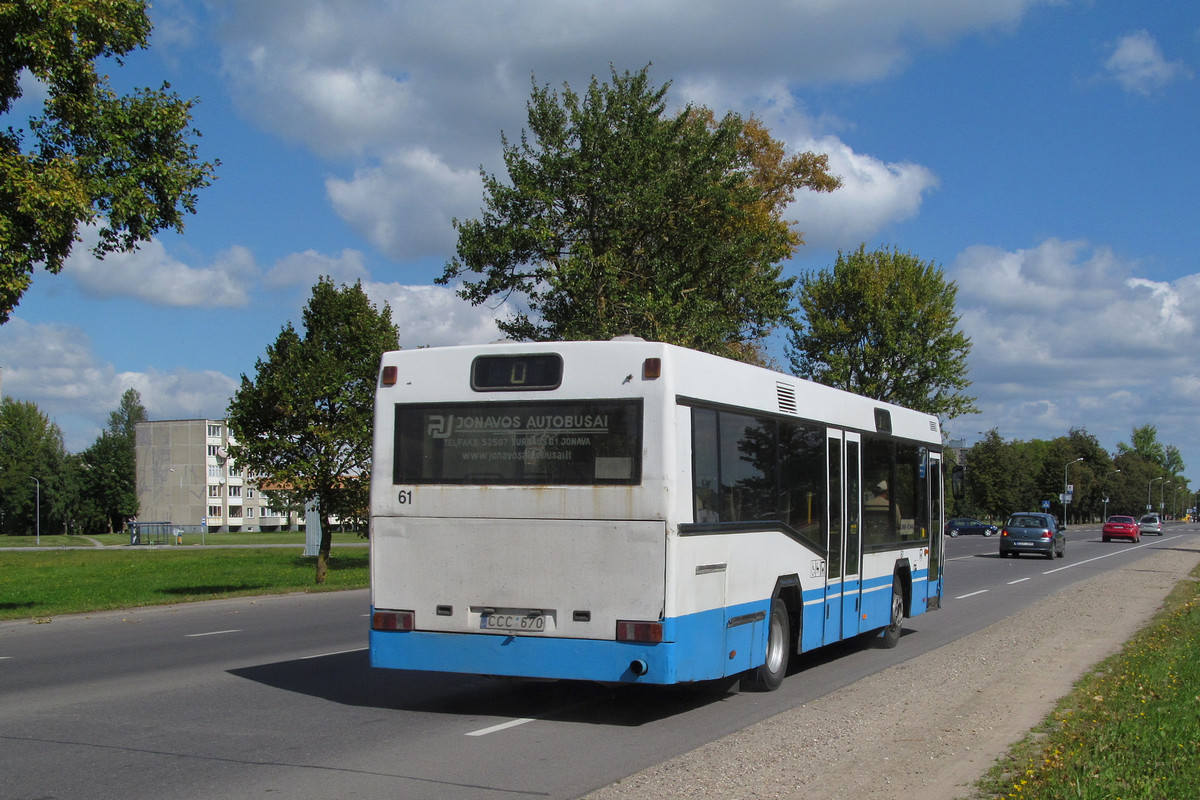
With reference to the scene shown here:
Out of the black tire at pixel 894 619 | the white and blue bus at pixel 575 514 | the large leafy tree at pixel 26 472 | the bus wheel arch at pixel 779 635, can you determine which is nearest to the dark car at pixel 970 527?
the black tire at pixel 894 619

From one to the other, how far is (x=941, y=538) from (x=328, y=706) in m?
10.2

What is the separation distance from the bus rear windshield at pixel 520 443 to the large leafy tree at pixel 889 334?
148 ft

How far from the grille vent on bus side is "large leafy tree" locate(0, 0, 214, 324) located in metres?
10.3

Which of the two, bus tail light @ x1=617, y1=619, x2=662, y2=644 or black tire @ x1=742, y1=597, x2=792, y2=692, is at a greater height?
bus tail light @ x1=617, y1=619, x2=662, y2=644

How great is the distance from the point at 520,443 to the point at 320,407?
19.1 metres

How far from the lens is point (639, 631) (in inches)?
333

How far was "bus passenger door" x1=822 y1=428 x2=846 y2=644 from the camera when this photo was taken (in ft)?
38.9

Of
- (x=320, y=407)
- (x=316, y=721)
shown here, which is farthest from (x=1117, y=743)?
(x=320, y=407)

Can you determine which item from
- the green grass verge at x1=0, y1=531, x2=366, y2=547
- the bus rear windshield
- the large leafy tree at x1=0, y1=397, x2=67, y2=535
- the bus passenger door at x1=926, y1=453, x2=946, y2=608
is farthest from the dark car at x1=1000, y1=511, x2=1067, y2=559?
the large leafy tree at x1=0, y1=397, x2=67, y2=535

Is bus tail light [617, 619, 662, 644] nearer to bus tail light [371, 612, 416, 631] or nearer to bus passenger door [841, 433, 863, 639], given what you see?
bus tail light [371, 612, 416, 631]

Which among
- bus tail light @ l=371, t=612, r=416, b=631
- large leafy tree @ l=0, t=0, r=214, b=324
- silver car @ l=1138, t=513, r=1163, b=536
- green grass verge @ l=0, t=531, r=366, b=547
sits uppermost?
large leafy tree @ l=0, t=0, r=214, b=324

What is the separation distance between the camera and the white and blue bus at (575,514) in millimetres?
8562

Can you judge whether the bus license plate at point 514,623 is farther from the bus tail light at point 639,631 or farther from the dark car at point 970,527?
the dark car at point 970,527

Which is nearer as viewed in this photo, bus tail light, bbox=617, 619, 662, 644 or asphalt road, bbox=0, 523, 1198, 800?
asphalt road, bbox=0, 523, 1198, 800
